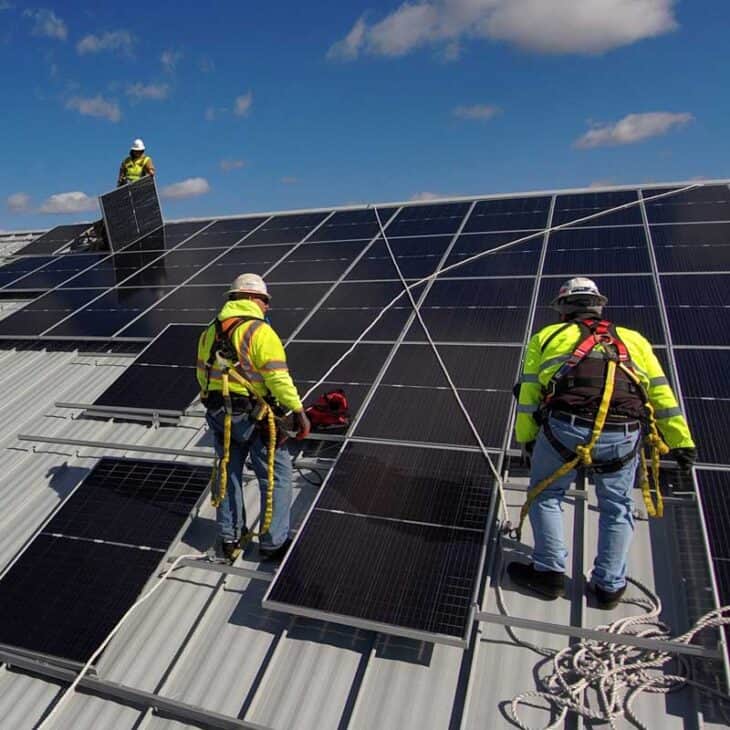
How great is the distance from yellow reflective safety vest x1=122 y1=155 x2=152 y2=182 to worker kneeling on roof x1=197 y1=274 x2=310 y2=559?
50.0 ft

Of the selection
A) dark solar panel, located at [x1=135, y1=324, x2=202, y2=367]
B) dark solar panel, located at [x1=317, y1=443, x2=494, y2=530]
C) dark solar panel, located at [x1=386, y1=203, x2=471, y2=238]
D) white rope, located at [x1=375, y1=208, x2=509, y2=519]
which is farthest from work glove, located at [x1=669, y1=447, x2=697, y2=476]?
dark solar panel, located at [x1=386, y1=203, x2=471, y2=238]

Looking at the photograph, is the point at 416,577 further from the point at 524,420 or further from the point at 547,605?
the point at 524,420

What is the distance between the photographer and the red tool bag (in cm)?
729

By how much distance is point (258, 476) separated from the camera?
5949 mm

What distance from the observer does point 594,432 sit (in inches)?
187

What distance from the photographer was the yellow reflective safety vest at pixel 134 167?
18.9m

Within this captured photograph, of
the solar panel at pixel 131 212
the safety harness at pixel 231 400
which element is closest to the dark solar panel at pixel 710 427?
the safety harness at pixel 231 400

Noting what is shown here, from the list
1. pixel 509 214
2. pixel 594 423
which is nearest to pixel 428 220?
pixel 509 214

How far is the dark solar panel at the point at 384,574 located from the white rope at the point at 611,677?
Answer: 0.79m

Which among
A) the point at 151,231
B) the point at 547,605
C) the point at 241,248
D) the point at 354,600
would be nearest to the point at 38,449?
the point at 354,600

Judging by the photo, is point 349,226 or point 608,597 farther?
point 349,226

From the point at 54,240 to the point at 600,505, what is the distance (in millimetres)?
20246

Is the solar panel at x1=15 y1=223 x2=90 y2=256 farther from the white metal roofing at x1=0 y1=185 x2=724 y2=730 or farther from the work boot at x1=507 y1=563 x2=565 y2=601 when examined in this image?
the work boot at x1=507 y1=563 x2=565 y2=601

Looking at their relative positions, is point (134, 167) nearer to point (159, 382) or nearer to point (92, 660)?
point (159, 382)
